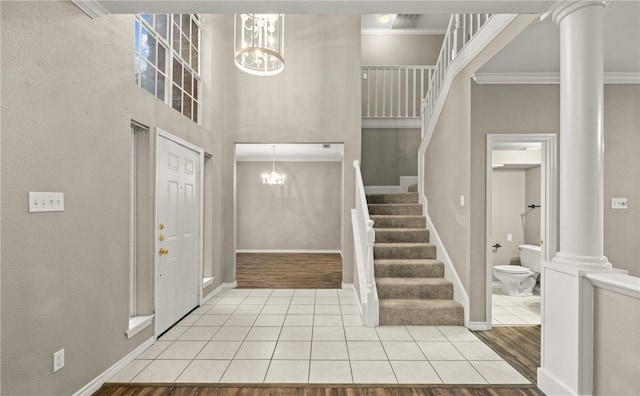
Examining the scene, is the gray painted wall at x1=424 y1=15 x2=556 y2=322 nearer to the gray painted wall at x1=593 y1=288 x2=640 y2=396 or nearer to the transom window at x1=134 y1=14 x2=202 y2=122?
the gray painted wall at x1=593 y1=288 x2=640 y2=396

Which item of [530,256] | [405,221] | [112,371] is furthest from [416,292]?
[112,371]

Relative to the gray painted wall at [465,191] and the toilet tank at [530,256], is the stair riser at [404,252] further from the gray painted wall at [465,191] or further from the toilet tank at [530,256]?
the toilet tank at [530,256]

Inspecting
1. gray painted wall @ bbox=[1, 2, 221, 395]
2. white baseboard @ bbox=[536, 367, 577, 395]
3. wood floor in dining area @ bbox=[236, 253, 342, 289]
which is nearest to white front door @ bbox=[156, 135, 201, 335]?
gray painted wall @ bbox=[1, 2, 221, 395]

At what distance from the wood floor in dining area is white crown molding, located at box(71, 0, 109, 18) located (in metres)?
4.00

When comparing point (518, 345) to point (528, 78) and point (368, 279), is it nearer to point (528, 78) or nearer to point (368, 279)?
point (368, 279)

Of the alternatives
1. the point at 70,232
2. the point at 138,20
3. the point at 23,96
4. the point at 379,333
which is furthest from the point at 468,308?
the point at 138,20

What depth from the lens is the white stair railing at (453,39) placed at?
11.0 feet

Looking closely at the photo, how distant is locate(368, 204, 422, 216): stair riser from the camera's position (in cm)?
492

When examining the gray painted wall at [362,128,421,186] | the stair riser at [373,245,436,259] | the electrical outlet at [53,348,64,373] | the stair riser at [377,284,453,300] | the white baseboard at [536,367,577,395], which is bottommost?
the white baseboard at [536,367,577,395]

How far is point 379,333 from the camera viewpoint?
321cm

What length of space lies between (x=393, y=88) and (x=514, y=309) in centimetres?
469

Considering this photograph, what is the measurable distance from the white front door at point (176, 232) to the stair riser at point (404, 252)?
2.34 m

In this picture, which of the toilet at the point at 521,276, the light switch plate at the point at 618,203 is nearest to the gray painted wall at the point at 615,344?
the light switch plate at the point at 618,203

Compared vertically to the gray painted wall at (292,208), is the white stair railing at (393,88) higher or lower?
higher
